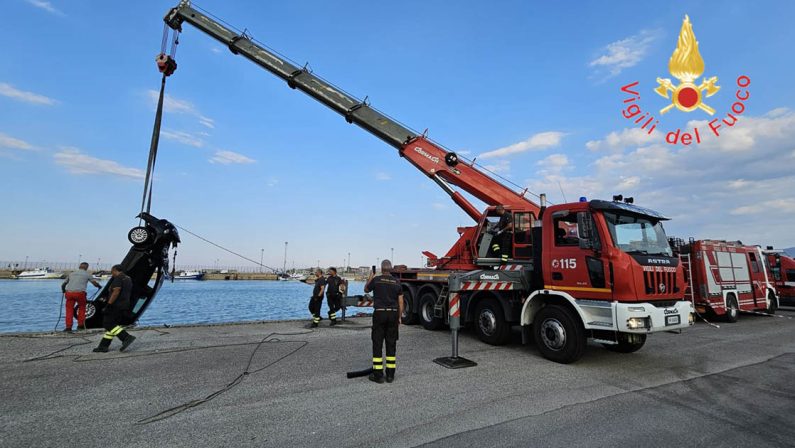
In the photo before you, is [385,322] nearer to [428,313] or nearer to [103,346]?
[428,313]

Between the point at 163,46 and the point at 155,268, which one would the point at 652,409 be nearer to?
the point at 155,268

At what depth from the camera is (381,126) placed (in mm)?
11961

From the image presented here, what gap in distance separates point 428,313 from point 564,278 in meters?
4.55

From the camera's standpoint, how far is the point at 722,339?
376 inches

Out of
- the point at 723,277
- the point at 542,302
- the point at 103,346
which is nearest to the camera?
the point at 103,346

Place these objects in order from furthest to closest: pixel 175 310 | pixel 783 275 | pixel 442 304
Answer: pixel 175 310, pixel 783 275, pixel 442 304

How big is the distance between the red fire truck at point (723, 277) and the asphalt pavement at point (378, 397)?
15.9 ft

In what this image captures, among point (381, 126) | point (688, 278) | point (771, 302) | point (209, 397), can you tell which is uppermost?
point (381, 126)

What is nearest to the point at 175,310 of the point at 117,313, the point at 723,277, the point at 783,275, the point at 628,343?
the point at 117,313

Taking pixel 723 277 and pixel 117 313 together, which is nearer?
pixel 117 313

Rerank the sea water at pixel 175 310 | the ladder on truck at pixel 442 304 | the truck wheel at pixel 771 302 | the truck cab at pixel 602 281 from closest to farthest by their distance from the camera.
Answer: the truck cab at pixel 602 281 → the ladder on truck at pixel 442 304 → the truck wheel at pixel 771 302 → the sea water at pixel 175 310

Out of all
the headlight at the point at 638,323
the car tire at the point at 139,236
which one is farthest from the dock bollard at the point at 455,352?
the car tire at the point at 139,236

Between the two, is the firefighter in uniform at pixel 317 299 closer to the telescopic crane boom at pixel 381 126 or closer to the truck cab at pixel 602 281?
the telescopic crane boom at pixel 381 126

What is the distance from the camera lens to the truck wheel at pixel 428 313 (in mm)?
10292
